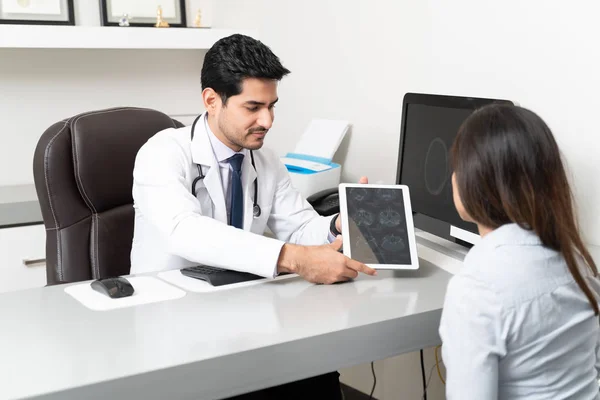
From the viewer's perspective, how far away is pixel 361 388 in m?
2.67

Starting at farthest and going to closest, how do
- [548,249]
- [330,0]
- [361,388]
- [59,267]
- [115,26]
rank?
[115,26] → [361,388] → [330,0] → [59,267] → [548,249]

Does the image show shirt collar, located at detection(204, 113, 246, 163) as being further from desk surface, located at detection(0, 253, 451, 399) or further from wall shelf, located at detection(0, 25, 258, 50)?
wall shelf, located at detection(0, 25, 258, 50)

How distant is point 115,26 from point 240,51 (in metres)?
1.27

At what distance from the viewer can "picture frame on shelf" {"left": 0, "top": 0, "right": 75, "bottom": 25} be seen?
2.73 metres

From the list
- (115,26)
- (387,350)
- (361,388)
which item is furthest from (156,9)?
(387,350)

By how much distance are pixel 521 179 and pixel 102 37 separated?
2078 millimetres

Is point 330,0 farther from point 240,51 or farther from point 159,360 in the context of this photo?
point 159,360

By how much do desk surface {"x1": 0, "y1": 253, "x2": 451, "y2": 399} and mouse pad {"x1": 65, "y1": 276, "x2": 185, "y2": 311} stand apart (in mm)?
23

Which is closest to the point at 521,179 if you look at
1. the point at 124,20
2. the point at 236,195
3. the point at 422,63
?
the point at 236,195

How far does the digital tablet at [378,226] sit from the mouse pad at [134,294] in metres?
0.39

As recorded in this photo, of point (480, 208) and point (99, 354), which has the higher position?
point (480, 208)

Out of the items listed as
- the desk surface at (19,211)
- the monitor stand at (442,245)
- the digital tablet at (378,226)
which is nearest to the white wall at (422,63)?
the monitor stand at (442,245)

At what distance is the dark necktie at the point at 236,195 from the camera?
1.88 m

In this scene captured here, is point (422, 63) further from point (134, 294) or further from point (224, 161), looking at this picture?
point (134, 294)
